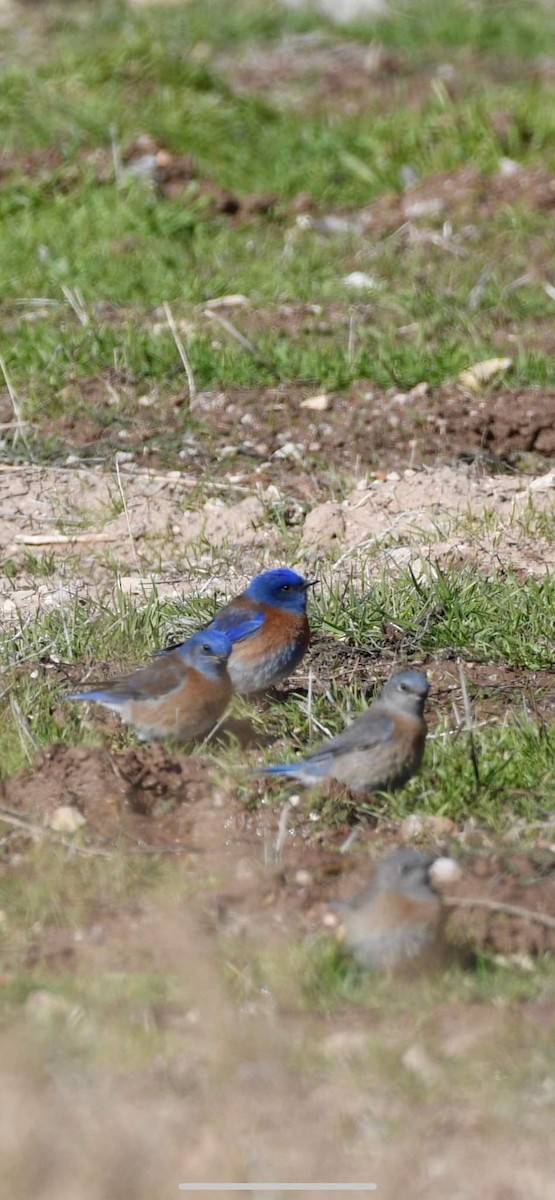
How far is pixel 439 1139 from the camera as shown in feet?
10.2

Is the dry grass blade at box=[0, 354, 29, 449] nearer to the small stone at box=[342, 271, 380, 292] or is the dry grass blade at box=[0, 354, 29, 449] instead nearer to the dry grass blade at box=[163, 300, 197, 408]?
the dry grass blade at box=[163, 300, 197, 408]

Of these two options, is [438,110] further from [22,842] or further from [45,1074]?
[45,1074]

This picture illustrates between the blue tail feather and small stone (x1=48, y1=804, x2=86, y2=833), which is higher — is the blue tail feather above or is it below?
below

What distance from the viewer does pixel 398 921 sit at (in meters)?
3.62

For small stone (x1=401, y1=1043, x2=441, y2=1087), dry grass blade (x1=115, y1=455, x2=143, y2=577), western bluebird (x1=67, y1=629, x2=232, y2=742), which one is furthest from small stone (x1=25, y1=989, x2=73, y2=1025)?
dry grass blade (x1=115, y1=455, x2=143, y2=577)

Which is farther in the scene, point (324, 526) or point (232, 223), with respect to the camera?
point (232, 223)

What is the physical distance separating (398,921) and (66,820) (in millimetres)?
1072

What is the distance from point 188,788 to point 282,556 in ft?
5.70

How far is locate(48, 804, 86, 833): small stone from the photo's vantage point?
4324 mm

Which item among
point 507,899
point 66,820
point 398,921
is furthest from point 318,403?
point 398,921

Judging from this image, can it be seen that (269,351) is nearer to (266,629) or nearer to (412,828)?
(266,629)

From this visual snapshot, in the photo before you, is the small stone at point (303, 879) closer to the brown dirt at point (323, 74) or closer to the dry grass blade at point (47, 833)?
the dry grass blade at point (47, 833)

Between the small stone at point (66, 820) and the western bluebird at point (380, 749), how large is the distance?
51cm

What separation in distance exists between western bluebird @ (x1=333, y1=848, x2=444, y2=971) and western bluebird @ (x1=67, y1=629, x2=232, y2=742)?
117 cm
